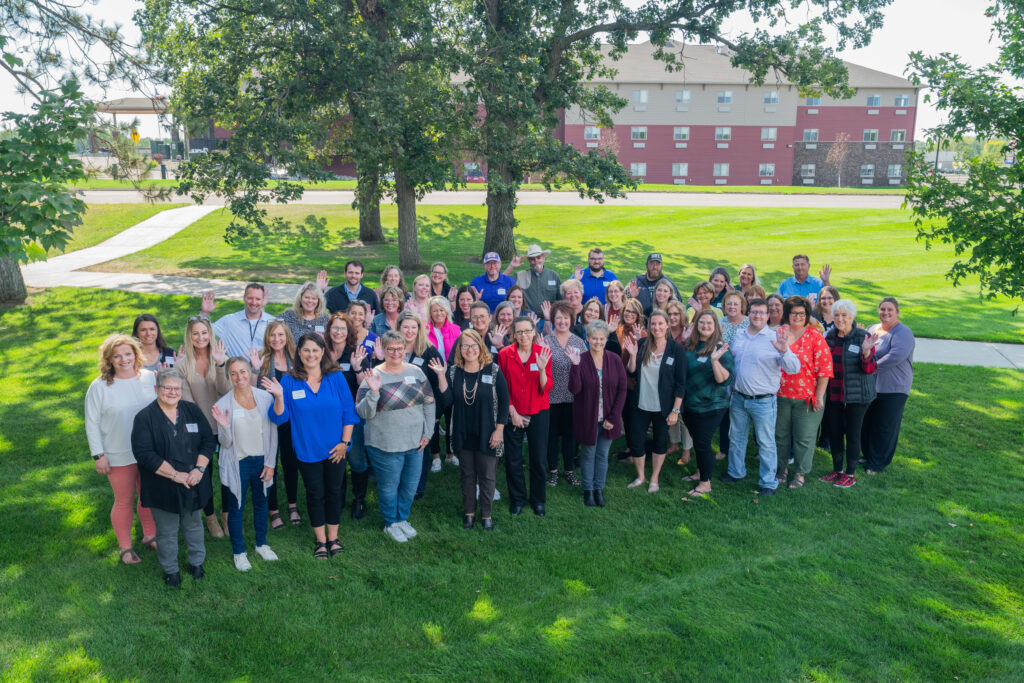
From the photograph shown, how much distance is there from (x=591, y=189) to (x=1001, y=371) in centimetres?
965

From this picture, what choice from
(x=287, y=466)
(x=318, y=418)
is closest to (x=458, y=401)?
(x=318, y=418)

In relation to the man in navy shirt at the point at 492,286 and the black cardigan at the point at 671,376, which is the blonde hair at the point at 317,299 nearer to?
the man in navy shirt at the point at 492,286

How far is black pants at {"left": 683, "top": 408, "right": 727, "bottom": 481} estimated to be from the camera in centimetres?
705

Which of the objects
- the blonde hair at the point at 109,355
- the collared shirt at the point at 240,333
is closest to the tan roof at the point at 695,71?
the collared shirt at the point at 240,333

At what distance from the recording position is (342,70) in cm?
1466

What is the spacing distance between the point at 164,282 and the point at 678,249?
51.8ft

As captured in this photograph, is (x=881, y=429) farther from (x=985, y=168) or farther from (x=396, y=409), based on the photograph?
(x=396, y=409)

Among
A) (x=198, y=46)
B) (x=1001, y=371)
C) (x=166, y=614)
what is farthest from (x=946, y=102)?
(x=198, y=46)

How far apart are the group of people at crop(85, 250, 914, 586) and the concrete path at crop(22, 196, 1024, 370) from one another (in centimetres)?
581

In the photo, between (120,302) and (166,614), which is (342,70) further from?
(166,614)

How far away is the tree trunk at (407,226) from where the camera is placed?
719 inches

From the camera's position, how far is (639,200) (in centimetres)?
3588

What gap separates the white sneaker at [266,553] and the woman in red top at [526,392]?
2190mm

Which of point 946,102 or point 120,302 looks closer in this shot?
point 946,102
